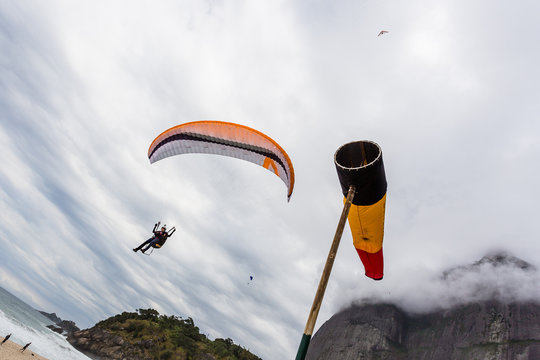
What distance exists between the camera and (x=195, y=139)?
1217 cm

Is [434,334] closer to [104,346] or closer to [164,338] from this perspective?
[164,338]

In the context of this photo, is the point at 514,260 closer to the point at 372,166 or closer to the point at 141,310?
the point at 141,310

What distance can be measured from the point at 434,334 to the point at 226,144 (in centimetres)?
15470

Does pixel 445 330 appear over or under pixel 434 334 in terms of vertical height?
over

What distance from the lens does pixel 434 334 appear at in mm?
123938

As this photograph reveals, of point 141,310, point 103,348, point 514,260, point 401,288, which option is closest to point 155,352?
point 103,348

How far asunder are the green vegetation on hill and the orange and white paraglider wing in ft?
246

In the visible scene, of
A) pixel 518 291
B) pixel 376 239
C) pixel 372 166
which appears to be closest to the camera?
pixel 372 166

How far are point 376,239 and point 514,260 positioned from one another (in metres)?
197

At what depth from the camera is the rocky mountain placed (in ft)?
331

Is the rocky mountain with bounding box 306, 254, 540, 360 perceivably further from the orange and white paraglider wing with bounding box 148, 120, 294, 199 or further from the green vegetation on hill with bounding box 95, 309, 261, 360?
the orange and white paraglider wing with bounding box 148, 120, 294, 199

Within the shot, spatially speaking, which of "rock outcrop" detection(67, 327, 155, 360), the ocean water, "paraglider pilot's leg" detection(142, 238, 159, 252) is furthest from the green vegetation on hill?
"paraglider pilot's leg" detection(142, 238, 159, 252)

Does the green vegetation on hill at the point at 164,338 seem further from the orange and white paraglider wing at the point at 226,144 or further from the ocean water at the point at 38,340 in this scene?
the orange and white paraglider wing at the point at 226,144

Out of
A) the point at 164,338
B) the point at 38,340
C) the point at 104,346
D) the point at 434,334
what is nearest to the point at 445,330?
the point at 434,334
